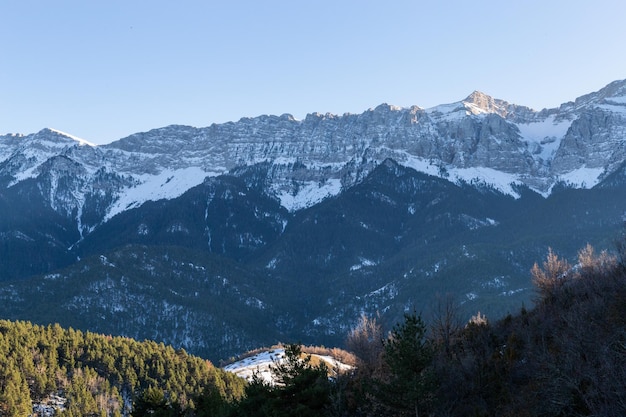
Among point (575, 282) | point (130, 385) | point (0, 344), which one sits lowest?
point (130, 385)

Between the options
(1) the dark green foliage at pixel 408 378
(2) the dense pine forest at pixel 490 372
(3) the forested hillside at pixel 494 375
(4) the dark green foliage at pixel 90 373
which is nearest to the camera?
(3) the forested hillside at pixel 494 375

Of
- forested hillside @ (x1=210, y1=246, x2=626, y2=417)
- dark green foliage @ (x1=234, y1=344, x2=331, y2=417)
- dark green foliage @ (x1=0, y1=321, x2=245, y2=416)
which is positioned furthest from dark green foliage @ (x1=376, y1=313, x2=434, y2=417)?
dark green foliage @ (x1=0, y1=321, x2=245, y2=416)

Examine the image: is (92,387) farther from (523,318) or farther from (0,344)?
(523,318)

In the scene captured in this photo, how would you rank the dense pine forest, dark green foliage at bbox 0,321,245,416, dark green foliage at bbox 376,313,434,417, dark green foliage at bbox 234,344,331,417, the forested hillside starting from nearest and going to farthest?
the forested hillside
the dense pine forest
dark green foliage at bbox 376,313,434,417
dark green foliage at bbox 234,344,331,417
dark green foliage at bbox 0,321,245,416

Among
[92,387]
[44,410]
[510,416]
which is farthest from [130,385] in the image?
[510,416]

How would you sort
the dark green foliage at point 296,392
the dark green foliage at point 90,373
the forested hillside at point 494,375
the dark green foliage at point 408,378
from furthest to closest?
the dark green foliage at point 90,373, the dark green foliage at point 296,392, the dark green foliage at point 408,378, the forested hillside at point 494,375

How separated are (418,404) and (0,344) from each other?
393 feet

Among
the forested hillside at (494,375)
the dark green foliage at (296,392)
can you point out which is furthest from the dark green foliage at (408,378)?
the dark green foliage at (296,392)

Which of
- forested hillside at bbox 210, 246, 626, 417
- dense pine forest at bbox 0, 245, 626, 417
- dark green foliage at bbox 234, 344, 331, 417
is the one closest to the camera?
forested hillside at bbox 210, 246, 626, 417

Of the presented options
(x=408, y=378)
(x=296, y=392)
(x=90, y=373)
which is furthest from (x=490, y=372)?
(x=90, y=373)

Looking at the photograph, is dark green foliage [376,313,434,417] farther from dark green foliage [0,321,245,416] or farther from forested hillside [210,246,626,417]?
dark green foliage [0,321,245,416]

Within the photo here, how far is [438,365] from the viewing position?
170ft

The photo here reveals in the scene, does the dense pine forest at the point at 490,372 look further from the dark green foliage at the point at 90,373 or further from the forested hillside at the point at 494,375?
the dark green foliage at the point at 90,373

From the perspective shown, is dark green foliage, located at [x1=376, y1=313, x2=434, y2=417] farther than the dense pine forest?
Yes
